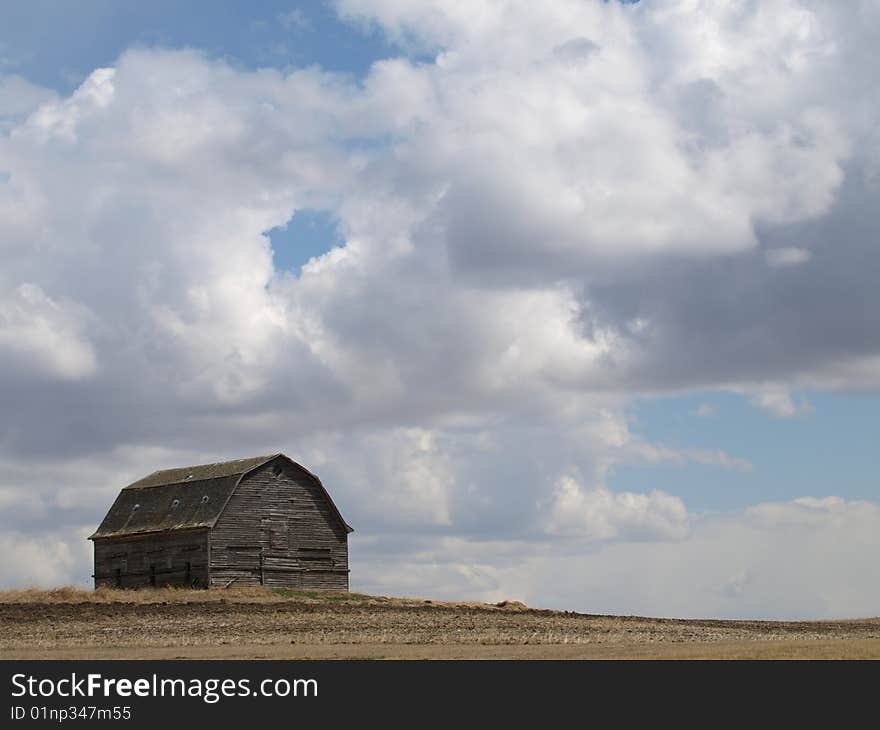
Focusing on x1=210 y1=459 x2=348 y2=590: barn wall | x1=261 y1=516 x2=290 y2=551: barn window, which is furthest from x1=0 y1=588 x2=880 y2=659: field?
x1=261 y1=516 x2=290 y2=551: barn window

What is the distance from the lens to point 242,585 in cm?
7769

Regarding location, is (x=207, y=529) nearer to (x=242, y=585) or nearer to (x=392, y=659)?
(x=242, y=585)

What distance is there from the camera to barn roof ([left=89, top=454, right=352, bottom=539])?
78688mm

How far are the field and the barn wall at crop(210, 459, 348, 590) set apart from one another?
6.66 m

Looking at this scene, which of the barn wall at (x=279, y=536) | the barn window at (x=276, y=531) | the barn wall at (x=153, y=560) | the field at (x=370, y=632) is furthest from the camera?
the barn window at (x=276, y=531)

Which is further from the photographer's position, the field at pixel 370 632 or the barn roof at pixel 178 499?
the barn roof at pixel 178 499

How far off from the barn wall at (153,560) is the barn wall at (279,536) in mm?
1162

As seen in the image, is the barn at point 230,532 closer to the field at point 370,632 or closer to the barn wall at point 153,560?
the barn wall at point 153,560

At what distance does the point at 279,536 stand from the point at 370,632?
34.9 metres

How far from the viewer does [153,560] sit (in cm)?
8100

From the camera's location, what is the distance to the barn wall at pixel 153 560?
254 ft

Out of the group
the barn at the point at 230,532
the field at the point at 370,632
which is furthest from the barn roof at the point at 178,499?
the field at the point at 370,632

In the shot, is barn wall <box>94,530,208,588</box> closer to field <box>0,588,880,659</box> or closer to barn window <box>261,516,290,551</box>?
barn window <box>261,516,290,551</box>
